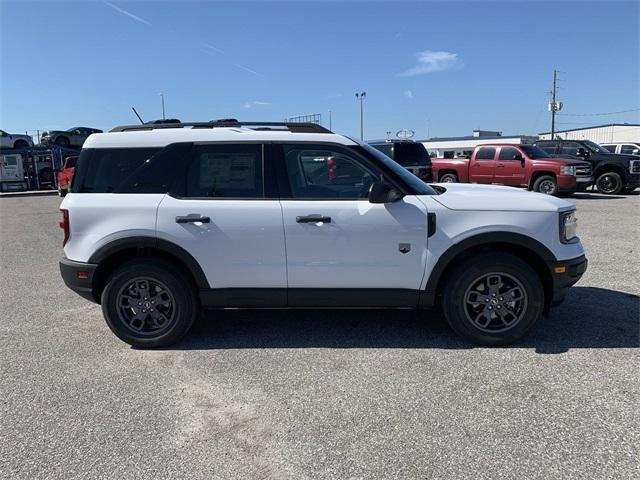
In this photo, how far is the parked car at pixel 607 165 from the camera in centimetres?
1684

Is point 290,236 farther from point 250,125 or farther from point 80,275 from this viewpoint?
point 80,275

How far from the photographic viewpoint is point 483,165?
17.1 meters

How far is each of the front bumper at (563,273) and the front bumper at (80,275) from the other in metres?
3.88

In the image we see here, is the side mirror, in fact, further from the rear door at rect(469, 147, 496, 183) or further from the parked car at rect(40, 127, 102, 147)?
the parked car at rect(40, 127, 102, 147)

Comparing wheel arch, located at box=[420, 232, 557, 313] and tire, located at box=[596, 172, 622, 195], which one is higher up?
tire, located at box=[596, 172, 622, 195]

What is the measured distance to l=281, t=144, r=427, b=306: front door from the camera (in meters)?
3.92

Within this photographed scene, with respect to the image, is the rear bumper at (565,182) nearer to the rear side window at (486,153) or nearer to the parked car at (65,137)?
the rear side window at (486,153)

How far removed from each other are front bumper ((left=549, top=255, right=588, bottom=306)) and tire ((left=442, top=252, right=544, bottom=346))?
0.44ft

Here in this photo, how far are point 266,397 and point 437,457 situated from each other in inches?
48.6

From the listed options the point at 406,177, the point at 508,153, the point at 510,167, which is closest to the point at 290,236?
the point at 406,177

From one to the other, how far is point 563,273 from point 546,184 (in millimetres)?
13109

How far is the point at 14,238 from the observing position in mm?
10703

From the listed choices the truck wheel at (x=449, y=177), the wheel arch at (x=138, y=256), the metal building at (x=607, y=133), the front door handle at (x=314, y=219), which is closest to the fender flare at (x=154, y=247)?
the wheel arch at (x=138, y=256)

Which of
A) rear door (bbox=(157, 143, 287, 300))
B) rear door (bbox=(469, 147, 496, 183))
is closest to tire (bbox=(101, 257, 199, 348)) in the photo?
rear door (bbox=(157, 143, 287, 300))
